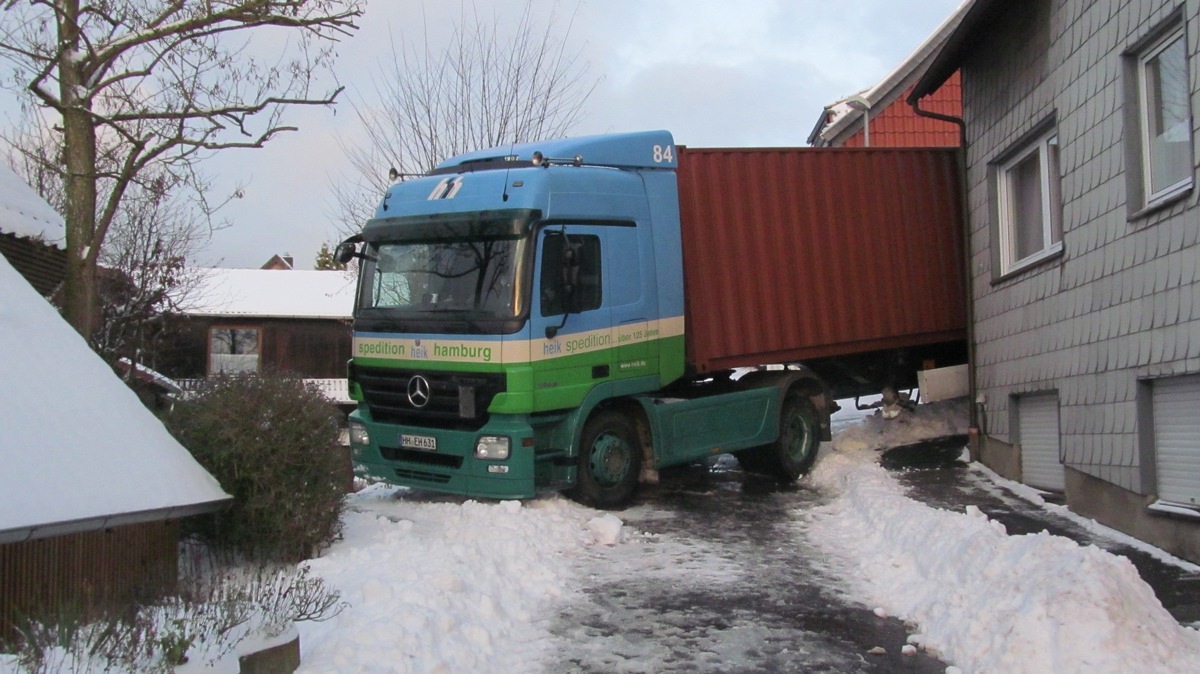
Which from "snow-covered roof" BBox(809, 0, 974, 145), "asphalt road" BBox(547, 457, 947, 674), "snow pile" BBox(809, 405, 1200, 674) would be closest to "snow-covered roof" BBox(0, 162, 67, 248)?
"asphalt road" BBox(547, 457, 947, 674)

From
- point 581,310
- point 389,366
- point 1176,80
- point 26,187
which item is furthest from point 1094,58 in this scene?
point 26,187

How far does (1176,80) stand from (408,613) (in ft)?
21.4

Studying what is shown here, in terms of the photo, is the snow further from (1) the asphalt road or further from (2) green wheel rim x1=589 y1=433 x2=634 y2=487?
(2) green wheel rim x1=589 y1=433 x2=634 y2=487

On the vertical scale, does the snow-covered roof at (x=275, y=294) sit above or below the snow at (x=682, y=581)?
above

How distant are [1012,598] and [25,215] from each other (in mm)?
9336

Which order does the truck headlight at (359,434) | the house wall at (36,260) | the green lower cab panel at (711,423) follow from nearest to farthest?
the truck headlight at (359,434) < the house wall at (36,260) < the green lower cab panel at (711,423)

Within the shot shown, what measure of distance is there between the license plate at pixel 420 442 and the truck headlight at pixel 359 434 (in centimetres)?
49

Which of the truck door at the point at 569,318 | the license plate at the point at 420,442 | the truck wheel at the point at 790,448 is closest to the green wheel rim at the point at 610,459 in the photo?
the truck door at the point at 569,318

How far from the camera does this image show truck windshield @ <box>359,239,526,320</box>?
9078 mm

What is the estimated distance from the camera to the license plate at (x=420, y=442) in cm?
932

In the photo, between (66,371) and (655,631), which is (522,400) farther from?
(66,371)

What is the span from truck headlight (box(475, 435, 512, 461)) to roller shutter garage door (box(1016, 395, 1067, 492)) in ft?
16.5

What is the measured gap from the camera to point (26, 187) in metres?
11.2

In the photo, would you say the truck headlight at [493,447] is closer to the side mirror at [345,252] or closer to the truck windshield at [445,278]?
the truck windshield at [445,278]
